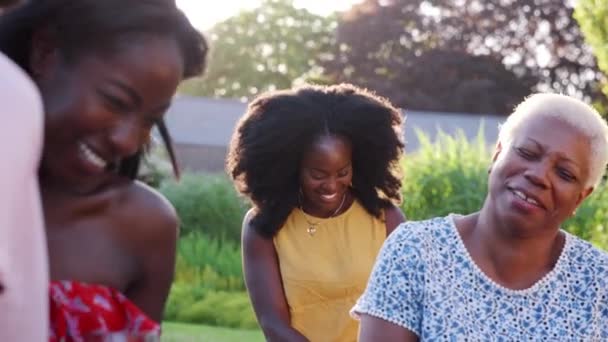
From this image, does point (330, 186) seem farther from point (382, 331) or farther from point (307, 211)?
point (382, 331)

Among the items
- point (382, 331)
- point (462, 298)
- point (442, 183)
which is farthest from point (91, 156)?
point (442, 183)

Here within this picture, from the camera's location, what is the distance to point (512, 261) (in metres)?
4.02

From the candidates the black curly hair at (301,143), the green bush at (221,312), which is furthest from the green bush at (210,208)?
the black curly hair at (301,143)

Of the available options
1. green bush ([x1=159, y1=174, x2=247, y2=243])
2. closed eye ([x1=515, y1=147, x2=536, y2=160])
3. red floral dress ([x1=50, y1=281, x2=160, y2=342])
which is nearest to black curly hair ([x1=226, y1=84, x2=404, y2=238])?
closed eye ([x1=515, y1=147, x2=536, y2=160])

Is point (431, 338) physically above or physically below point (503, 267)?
below

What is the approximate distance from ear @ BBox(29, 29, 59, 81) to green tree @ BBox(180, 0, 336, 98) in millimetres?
55056

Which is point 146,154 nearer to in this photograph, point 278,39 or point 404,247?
point 404,247

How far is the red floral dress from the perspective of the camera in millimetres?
2332

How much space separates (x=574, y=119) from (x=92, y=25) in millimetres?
2134

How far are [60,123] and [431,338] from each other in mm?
2028

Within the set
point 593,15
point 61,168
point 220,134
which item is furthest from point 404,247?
point 220,134

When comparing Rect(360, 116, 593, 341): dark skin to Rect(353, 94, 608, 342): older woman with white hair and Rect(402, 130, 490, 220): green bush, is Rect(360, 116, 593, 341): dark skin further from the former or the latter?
Rect(402, 130, 490, 220): green bush

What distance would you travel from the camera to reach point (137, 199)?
2762mm

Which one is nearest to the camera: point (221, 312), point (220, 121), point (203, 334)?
point (203, 334)
